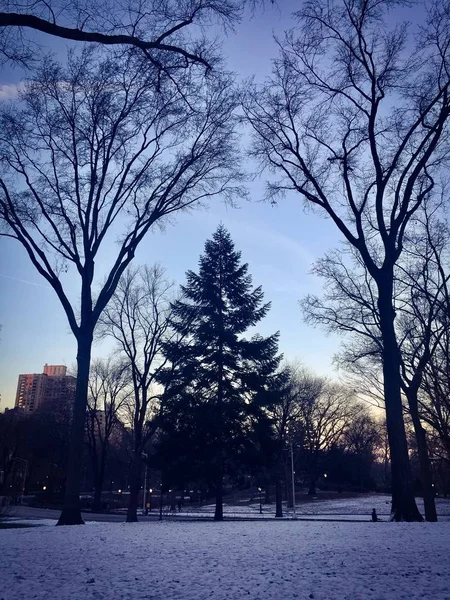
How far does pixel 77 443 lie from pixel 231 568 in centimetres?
1041

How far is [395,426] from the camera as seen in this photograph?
1423 cm

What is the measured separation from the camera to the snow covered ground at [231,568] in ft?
15.7

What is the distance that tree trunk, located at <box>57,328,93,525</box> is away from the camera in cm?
1420

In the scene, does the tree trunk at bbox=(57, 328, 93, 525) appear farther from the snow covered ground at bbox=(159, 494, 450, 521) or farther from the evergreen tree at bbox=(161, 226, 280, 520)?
the snow covered ground at bbox=(159, 494, 450, 521)

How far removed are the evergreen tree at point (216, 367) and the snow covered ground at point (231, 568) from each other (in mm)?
17181

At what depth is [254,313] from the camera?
29375 millimetres

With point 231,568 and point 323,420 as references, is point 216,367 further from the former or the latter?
point 323,420

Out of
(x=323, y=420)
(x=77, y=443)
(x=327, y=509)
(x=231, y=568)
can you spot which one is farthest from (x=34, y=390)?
(x=231, y=568)

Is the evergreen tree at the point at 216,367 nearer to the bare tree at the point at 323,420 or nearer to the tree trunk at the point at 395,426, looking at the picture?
the tree trunk at the point at 395,426

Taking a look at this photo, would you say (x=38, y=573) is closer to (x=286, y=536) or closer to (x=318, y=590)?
(x=318, y=590)

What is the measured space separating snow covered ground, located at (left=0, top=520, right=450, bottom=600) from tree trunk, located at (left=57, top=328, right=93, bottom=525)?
5.56m

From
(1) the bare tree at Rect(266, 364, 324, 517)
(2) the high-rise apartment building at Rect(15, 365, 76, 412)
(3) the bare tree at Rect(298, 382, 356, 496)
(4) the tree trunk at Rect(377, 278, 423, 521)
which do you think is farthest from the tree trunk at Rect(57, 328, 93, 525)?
(2) the high-rise apartment building at Rect(15, 365, 76, 412)

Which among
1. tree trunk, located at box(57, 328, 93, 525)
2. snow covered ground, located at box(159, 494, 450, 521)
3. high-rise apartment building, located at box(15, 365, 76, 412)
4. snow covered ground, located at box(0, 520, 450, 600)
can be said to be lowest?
snow covered ground, located at box(159, 494, 450, 521)

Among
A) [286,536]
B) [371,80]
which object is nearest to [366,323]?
[371,80]
